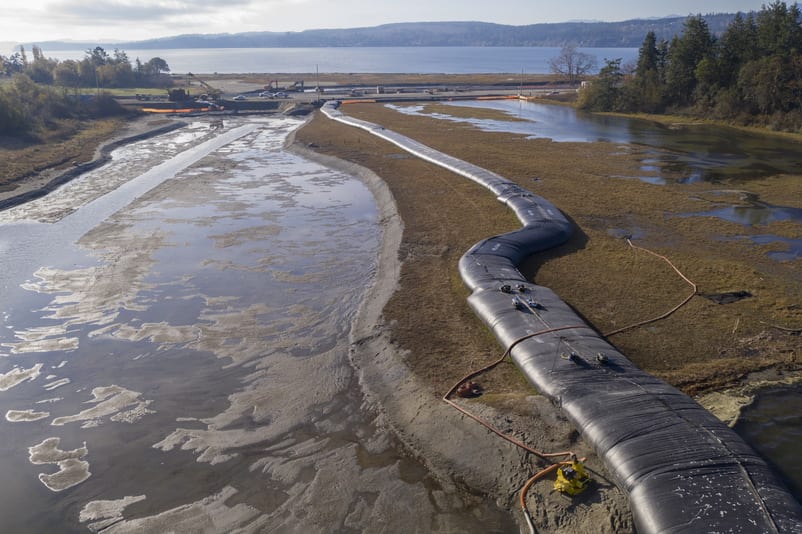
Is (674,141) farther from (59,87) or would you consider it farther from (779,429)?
(59,87)

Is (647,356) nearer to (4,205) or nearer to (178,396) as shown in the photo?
(178,396)

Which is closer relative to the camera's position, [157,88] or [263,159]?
[263,159]

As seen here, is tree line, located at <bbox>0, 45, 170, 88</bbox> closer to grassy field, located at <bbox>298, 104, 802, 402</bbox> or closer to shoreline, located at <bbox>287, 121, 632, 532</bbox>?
grassy field, located at <bbox>298, 104, 802, 402</bbox>

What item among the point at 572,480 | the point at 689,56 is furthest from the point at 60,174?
the point at 689,56

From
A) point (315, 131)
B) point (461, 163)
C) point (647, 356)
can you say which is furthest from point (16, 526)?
point (315, 131)

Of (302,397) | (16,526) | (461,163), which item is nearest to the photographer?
(16,526)

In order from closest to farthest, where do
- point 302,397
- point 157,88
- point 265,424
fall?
point 265,424, point 302,397, point 157,88

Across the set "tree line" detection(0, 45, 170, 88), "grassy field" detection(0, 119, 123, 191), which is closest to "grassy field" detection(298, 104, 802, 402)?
"grassy field" detection(0, 119, 123, 191)

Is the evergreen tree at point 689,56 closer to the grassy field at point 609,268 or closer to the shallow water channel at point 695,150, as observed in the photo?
the shallow water channel at point 695,150
